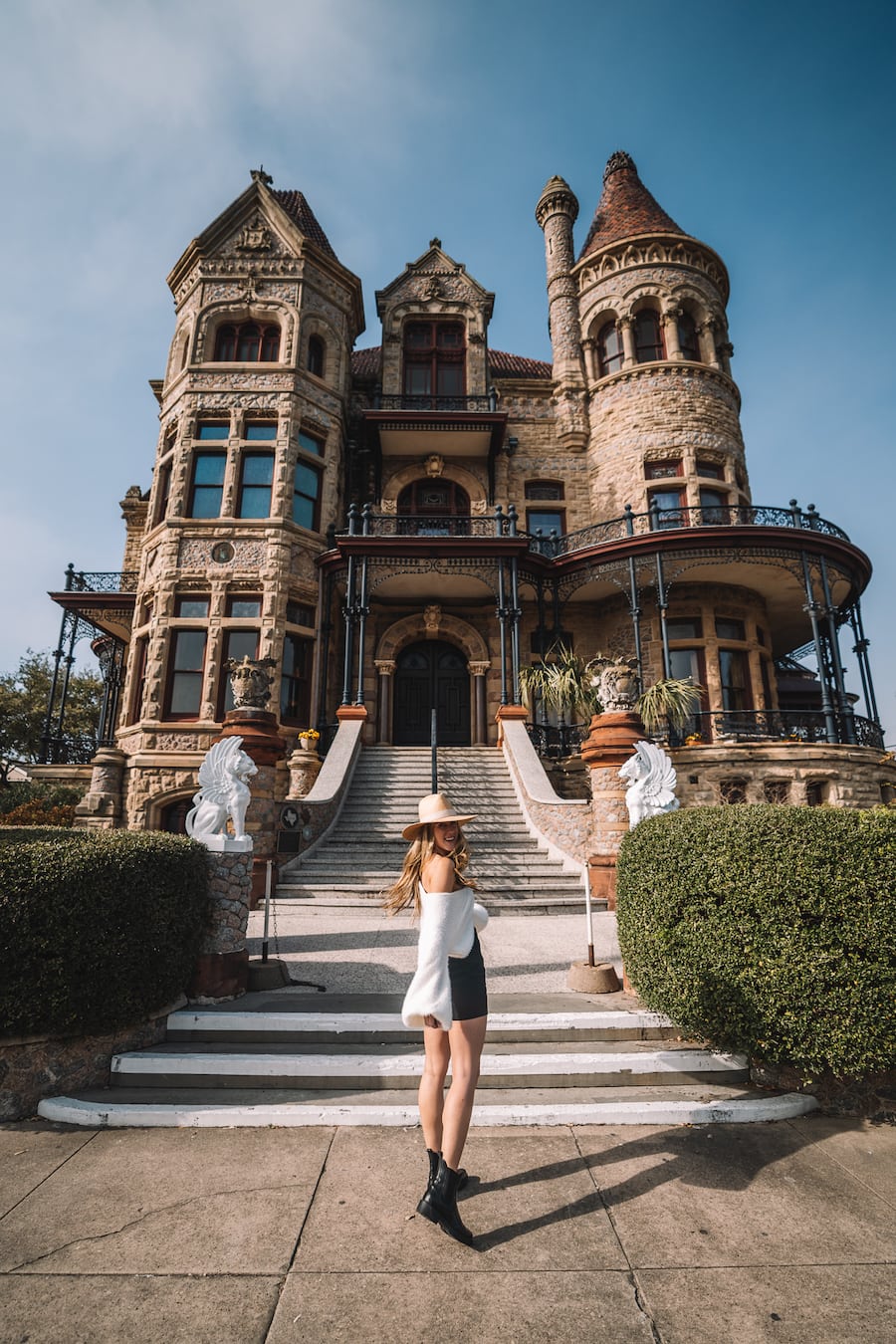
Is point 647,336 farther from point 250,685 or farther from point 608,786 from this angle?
point 250,685

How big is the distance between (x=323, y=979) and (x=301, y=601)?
11904 mm

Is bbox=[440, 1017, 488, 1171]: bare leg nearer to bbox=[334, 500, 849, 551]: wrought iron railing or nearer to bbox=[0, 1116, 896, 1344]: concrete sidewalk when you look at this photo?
bbox=[0, 1116, 896, 1344]: concrete sidewalk

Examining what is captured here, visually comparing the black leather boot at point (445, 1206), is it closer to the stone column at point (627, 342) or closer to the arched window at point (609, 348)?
the stone column at point (627, 342)

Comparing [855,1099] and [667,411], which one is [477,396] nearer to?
[667,411]

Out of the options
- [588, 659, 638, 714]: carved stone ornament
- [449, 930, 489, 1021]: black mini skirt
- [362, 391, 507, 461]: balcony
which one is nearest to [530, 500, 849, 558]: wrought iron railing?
[362, 391, 507, 461]: balcony

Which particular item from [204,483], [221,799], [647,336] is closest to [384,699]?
[204,483]

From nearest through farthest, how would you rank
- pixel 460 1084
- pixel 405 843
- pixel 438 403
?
1. pixel 460 1084
2. pixel 405 843
3. pixel 438 403

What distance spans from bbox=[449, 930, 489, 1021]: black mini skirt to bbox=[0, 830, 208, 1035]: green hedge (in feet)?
8.34

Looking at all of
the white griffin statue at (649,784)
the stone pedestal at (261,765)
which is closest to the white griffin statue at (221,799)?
the white griffin statue at (649,784)

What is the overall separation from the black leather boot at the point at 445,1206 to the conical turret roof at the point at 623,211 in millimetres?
23760

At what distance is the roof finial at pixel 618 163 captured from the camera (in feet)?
76.3

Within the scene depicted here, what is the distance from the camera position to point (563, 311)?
20875mm

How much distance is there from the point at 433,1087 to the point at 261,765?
770 cm

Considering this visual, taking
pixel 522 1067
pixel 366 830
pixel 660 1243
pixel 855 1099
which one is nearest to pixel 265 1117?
pixel 522 1067
